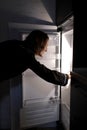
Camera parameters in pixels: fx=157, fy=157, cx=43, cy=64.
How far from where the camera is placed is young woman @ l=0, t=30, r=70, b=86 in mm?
1355

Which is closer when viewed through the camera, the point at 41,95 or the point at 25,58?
the point at 25,58

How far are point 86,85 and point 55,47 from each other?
91 centimetres

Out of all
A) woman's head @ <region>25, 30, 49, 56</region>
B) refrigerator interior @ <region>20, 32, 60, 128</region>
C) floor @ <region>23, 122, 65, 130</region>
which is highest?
woman's head @ <region>25, 30, 49, 56</region>

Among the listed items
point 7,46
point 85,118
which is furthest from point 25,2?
point 85,118

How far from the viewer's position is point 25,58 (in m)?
1.36

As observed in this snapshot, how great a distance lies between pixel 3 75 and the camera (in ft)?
4.73

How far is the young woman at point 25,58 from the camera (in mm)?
1355

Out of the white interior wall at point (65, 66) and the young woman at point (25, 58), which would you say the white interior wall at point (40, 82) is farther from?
the young woman at point (25, 58)

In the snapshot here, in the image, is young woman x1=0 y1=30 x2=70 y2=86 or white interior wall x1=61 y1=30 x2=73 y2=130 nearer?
young woman x1=0 y1=30 x2=70 y2=86

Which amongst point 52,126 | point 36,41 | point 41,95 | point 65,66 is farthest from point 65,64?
point 52,126

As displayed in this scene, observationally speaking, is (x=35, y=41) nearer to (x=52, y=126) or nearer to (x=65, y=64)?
(x=65, y=64)

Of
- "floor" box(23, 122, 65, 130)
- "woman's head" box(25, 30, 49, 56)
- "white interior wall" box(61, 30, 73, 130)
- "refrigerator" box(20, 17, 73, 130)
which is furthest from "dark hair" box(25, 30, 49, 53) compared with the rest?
"floor" box(23, 122, 65, 130)

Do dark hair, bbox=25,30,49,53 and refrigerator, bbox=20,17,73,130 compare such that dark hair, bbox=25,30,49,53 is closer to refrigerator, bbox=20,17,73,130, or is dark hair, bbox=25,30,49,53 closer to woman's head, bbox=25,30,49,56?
woman's head, bbox=25,30,49,56

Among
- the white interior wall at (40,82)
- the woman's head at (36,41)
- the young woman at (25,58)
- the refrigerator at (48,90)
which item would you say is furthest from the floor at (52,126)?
the woman's head at (36,41)
